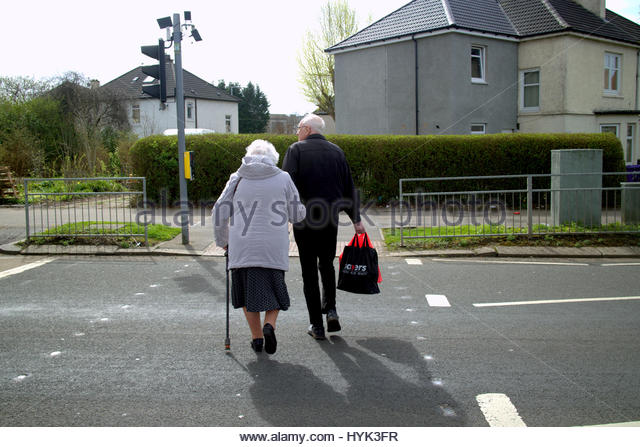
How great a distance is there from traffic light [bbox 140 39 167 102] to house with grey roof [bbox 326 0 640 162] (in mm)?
14987

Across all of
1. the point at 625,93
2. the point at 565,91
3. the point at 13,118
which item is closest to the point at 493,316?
the point at 565,91

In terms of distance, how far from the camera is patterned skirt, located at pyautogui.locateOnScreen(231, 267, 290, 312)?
15.5ft

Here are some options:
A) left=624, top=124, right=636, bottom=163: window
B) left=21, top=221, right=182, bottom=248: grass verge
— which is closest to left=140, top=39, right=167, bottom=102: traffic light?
left=21, top=221, right=182, bottom=248: grass verge

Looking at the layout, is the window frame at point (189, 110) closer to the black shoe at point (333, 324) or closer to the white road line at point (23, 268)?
the white road line at point (23, 268)

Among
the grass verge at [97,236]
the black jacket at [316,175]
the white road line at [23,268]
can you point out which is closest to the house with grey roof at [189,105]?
the grass verge at [97,236]

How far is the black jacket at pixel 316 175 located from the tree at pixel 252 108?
238 ft

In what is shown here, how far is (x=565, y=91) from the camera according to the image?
78.9 ft

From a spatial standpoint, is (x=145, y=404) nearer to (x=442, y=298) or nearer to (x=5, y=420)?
(x=5, y=420)

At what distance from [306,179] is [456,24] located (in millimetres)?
19232

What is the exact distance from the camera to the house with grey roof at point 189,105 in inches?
1922

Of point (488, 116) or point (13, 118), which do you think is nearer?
point (488, 116)

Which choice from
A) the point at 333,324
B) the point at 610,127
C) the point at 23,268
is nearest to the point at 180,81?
the point at 23,268

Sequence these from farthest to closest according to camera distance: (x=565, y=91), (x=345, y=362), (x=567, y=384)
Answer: (x=565, y=91), (x=345, y=362), (x=567, y=384)

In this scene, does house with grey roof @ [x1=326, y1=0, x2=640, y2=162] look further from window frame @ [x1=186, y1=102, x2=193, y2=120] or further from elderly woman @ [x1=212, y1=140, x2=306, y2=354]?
window frame @ [x1=186, y1=102, x2=193, y2=120]
